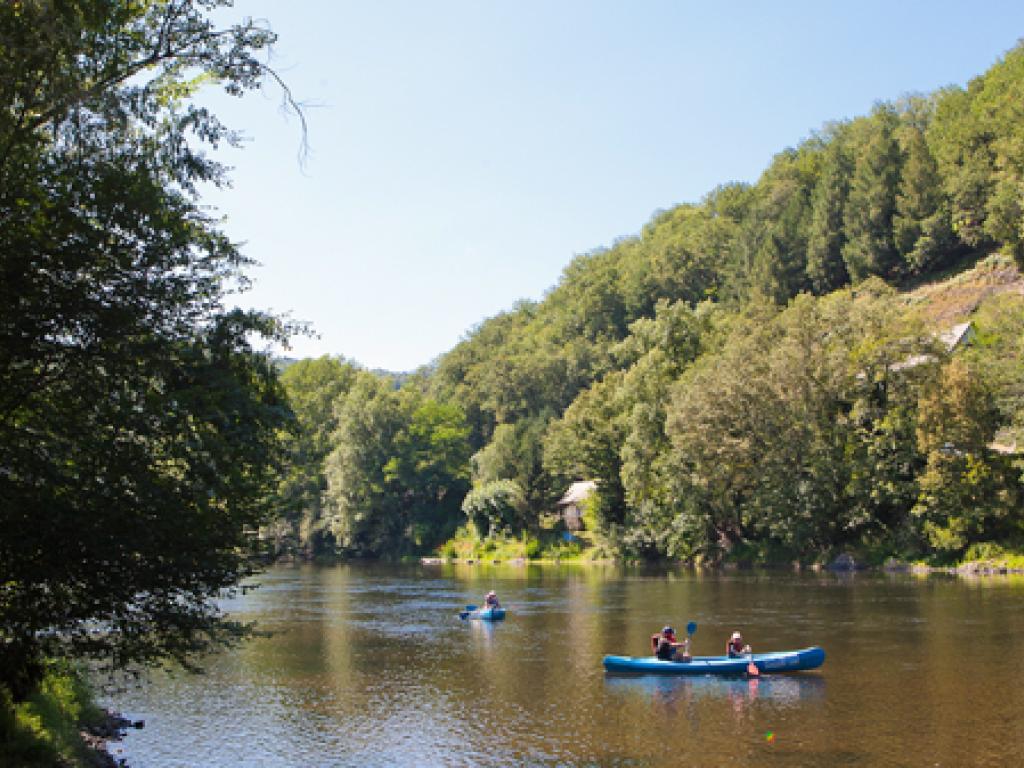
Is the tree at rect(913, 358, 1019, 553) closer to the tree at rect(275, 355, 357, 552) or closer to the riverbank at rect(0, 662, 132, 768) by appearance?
the riverbank at rect(0, 662, 132, 768)

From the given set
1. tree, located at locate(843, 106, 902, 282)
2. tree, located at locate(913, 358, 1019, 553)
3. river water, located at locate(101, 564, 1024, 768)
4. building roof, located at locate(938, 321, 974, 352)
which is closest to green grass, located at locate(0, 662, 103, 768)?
river water, located at locate(101, 564, 1024, 768)

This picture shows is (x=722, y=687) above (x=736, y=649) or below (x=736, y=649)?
below

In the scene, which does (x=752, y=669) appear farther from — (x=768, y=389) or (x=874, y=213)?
(x=874, y=213)

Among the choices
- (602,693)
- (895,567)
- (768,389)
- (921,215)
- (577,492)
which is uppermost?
(921,215)

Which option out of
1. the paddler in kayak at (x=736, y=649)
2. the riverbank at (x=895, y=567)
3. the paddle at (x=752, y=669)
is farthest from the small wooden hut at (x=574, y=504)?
the paddle at (x=752, y=669)

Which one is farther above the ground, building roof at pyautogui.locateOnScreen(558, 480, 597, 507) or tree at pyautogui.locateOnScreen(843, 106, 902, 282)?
tree at pyautogui.locateOnScreen(843, 106, 902, 282)

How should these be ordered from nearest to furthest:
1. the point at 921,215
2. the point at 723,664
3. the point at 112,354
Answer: the point at 112,354 < the point at 723,664 < the point at 921,215

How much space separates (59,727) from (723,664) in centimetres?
1710

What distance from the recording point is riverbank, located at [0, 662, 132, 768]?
45.9 feet

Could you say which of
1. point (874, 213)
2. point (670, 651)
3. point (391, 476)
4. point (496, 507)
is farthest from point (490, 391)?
point (670, 651)

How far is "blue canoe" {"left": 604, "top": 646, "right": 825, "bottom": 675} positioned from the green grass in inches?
566

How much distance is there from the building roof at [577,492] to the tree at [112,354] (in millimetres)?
71736

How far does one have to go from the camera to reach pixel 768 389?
60.5 m

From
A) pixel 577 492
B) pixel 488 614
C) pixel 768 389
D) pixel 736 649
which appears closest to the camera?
pixel 736 649
